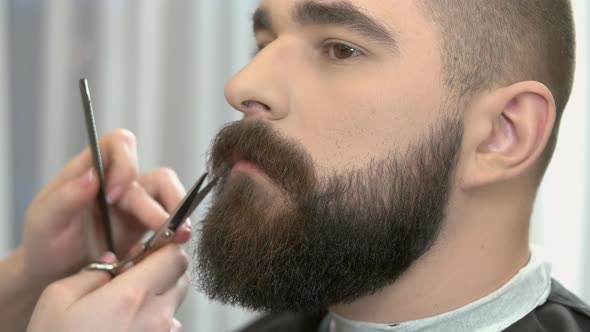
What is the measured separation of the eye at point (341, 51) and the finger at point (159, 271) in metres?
0.41

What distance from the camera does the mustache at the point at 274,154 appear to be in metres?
1.01

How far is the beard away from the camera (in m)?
1.01

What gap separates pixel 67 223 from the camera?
4.24ft

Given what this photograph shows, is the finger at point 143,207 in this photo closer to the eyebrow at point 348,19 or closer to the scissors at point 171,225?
the scissors at point 171,225

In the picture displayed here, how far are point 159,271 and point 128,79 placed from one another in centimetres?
143

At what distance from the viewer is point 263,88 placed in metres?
1.02

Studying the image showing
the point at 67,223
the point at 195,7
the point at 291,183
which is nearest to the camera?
the point at 291,183

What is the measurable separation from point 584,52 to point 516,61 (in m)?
0.99

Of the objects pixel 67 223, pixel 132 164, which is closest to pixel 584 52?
pixel 132 164

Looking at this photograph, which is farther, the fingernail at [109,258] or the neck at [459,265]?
the fingernail at [109,258]

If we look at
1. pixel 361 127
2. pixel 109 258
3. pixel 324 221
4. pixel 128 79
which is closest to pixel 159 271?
pixel 109 258

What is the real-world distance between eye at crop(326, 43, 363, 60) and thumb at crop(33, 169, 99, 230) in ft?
1.65

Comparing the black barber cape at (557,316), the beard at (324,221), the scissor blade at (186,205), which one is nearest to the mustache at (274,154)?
the beard at (324,221)

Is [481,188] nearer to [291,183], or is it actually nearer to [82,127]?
[291,183]
